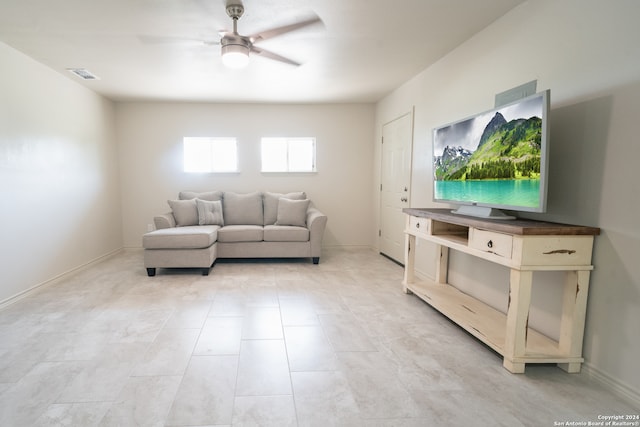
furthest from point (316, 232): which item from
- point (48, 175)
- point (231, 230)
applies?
point (48, 175)

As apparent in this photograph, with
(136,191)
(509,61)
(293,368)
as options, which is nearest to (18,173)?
(136,191)

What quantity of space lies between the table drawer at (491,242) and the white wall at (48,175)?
3.93m

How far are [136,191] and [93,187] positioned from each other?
0.75 metres

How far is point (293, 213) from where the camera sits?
4254mm

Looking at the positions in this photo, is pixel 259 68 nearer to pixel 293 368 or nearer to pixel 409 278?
pixel 409 278

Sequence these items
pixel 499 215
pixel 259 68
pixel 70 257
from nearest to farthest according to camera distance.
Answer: pixel 499 215
pixel 259 68
pixel 70 257

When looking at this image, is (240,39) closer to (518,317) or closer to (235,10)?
(235,10)

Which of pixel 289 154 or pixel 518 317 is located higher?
pixel 289 154

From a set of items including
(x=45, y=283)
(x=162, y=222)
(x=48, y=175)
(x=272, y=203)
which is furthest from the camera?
(x=272, y=203)

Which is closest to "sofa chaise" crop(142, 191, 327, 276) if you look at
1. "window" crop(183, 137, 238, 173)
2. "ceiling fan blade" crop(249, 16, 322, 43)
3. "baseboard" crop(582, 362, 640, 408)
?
"window" crop(183, 137, 238, 173)

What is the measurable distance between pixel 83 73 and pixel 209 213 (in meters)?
2.17

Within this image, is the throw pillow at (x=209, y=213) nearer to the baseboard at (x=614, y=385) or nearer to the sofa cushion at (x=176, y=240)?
the sofa cushion at (x=176, y=240)

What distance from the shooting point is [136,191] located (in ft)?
15.6

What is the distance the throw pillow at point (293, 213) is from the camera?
425 cm
